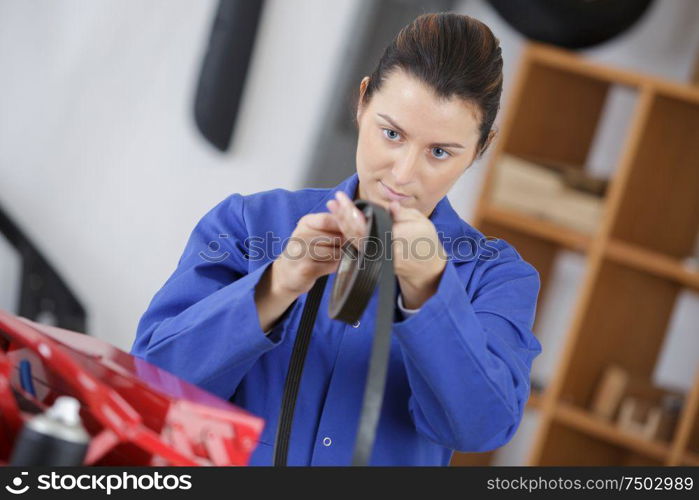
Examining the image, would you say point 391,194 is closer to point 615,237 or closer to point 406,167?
point 406,167

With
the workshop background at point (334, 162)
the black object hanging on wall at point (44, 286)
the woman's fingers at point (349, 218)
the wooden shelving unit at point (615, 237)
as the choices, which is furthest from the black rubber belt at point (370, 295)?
the black object hanging on wall at point (44, 286)

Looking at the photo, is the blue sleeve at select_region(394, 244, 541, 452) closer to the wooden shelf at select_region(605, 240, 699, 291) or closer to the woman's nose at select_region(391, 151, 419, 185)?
the woman's nose at select_region(391, 151, 419, 185)

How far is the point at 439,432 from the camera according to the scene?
2.94 feet

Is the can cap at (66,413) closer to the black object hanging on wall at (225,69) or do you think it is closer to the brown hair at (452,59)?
the brown hair at (452,59)

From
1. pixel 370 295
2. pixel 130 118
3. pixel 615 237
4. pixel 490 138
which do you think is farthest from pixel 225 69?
pixel 370 295

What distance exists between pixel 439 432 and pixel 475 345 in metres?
0.12

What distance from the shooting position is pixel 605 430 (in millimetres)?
2531

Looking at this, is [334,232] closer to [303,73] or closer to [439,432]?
[439,432]

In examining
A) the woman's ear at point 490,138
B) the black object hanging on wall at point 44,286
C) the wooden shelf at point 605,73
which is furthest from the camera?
the black object hanging on wall at point 44,286

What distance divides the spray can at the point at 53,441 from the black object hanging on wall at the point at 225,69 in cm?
206

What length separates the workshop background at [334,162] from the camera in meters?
2.56

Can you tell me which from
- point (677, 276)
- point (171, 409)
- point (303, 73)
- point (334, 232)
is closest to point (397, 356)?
point (334, 232)

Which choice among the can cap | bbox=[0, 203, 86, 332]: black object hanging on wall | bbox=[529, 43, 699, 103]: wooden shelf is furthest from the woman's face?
bbox=[0, 203, 86, 332]: black object hanging on wall

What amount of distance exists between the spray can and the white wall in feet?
6.78
